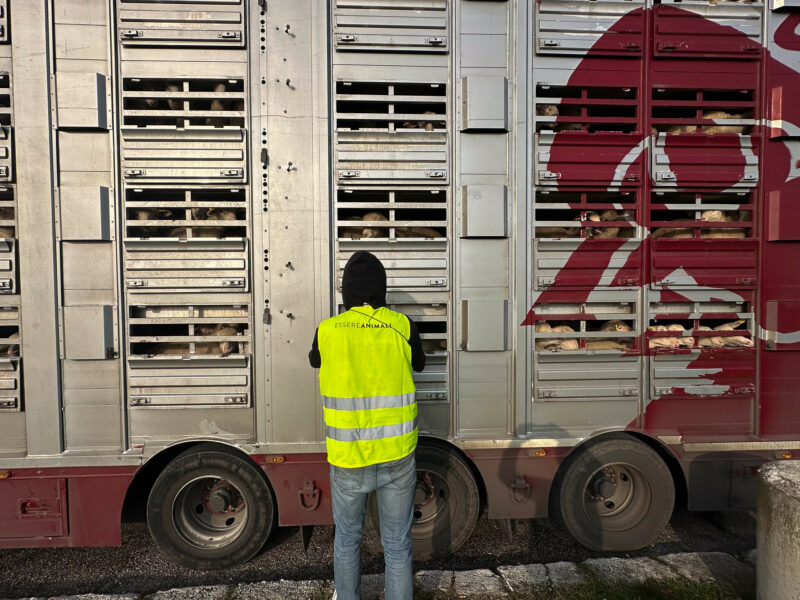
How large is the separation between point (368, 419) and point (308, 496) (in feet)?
4.10

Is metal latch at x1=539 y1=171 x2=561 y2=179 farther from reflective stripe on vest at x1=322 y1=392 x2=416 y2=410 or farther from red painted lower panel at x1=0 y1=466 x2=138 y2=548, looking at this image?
red painted lower panel at x1=0 y1=466 x2=138 y2=548

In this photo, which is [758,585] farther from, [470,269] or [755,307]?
[470,269]

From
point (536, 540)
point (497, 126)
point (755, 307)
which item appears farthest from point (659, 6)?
point (536, 540)

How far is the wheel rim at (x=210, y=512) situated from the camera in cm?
311

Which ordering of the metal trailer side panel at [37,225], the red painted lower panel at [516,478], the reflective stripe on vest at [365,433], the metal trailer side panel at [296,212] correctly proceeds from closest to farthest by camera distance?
1. the reflective stripe on vest at [365,433]
2. the metal trailer side panel at [37,225]
3. the metal trailer side panel at [296,212]
4. the red painted lower panel at [516,478]

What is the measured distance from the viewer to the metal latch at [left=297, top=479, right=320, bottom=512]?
305 centimetres

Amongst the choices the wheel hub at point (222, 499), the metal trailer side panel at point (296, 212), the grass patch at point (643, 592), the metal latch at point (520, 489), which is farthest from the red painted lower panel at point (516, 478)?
the wheel hub at point (222, 499)

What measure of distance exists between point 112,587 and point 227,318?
2159mm

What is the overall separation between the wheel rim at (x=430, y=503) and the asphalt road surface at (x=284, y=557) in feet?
1.08

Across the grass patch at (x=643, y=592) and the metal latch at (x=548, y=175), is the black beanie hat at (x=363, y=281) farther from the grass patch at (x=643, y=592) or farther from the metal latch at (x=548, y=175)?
the grass patch at (x=643, y=592)

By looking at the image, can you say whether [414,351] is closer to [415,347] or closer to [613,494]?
[415,347]

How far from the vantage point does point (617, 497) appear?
333cm

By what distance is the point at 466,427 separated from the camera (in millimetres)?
3094

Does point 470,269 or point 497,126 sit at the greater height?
point 497,126
